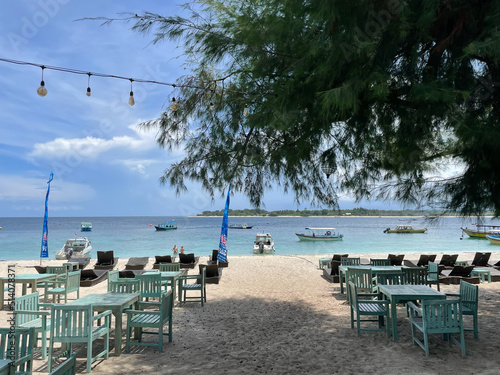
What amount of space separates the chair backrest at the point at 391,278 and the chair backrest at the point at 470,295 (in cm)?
98

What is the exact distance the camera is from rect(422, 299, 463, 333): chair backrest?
4.12 metres

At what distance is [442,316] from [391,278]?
6.34ft

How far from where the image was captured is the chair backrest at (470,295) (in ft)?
15.6

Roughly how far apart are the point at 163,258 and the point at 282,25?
426 inches

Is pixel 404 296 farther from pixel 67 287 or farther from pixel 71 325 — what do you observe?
pixel 67 287

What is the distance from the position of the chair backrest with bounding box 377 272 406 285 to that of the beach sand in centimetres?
57

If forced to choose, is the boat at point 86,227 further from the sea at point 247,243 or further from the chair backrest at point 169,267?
the chair backrest at point 169,267

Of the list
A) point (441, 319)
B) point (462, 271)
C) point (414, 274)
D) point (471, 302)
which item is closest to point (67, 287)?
point (441, 319)

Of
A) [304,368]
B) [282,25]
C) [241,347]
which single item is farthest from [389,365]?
[282,25]

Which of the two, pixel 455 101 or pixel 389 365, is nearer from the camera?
pixel 455 101

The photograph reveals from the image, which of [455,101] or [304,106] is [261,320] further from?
[455,101]

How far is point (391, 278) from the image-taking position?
611 cm

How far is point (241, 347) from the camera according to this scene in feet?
15.2

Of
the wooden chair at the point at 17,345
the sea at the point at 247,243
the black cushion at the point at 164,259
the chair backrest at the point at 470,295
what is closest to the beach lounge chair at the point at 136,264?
the black cushion at the point at 164,259
